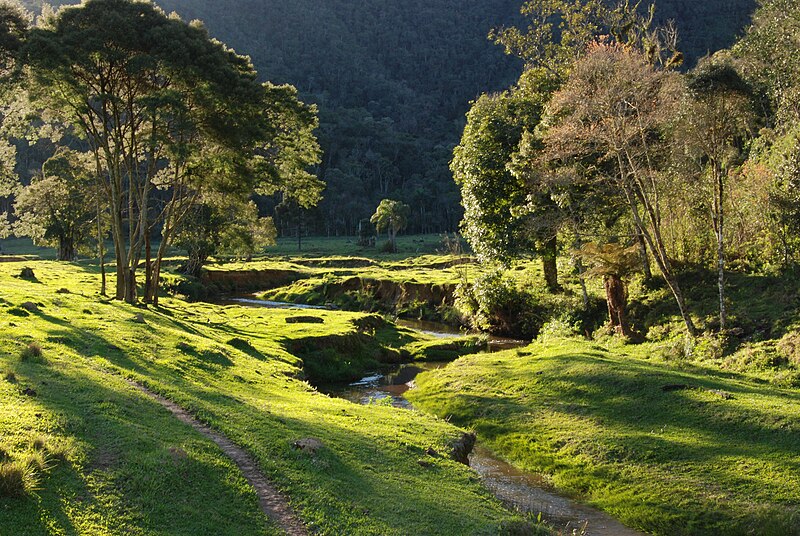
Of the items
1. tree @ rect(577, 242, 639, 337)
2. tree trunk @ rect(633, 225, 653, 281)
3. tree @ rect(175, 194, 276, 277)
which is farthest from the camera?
tree @ rect(175, 194, 276, 277)

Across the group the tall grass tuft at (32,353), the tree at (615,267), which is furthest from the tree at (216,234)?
the tall grass tuft at (32,353)

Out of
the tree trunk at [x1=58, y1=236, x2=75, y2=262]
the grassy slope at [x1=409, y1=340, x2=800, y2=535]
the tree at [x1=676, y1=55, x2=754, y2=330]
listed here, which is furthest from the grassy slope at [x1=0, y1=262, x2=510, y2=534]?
the tree trunk at [x1=58, y1=236, x2=75, y2=262]

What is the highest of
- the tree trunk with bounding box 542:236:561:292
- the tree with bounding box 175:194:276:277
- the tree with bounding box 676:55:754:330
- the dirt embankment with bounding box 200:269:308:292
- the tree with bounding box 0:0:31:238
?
the tree with bounding box 0:0:31:238

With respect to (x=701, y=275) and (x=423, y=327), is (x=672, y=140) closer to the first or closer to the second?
(x=701, y=275)

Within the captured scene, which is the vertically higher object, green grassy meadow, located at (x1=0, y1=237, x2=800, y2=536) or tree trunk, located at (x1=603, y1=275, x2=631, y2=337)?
tree trunk, located at (x1=603, y1=275, x2=631, y2=337)

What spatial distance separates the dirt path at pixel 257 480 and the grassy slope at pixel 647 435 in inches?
371

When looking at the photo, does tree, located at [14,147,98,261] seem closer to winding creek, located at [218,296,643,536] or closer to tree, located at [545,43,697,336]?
tree, located at [545,43,697,336]

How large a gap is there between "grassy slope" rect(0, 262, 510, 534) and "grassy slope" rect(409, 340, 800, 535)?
3934 mm

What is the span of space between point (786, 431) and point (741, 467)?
2.34m

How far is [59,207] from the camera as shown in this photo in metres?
83.3

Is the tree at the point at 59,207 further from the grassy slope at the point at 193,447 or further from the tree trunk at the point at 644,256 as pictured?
the tree trunk at the point at 644,256

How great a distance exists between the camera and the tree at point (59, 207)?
230ft

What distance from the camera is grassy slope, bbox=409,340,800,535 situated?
15.6m

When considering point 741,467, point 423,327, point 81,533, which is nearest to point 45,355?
point 81,533
